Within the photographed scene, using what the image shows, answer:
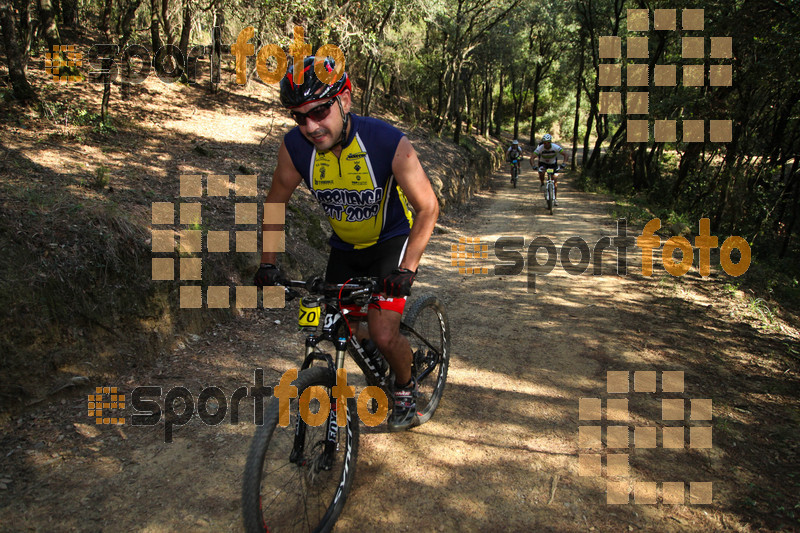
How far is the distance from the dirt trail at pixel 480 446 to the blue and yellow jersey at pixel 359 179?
1.83 m

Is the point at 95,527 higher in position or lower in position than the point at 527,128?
lower

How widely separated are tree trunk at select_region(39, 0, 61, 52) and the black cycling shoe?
1502 cm

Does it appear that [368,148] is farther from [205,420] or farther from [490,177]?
[490,177]

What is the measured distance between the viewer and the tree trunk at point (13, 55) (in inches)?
296

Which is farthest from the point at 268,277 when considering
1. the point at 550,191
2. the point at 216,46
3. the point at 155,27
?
the point at 216,46

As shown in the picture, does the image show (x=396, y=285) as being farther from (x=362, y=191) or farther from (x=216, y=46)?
(x=216, y=46)

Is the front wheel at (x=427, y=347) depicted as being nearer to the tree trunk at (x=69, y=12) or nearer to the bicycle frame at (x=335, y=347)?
the bicycle frame at (x=335, y=347)

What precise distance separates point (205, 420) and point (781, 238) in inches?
840

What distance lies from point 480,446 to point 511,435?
1.09 feet

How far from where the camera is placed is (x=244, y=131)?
A: 477 inches

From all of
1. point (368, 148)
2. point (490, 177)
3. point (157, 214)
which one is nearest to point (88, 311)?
point (157, 214)

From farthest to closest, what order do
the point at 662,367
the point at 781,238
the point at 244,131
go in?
1. the point at 781,238
2. the point at 244,131
3. the point at 662,367

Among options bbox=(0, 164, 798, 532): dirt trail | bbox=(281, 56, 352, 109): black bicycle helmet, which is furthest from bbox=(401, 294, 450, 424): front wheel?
bbox=(281, 56, 352, 109): black bicycle helmet

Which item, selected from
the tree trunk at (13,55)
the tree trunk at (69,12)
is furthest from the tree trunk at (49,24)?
the tree trunk at (13,55)
